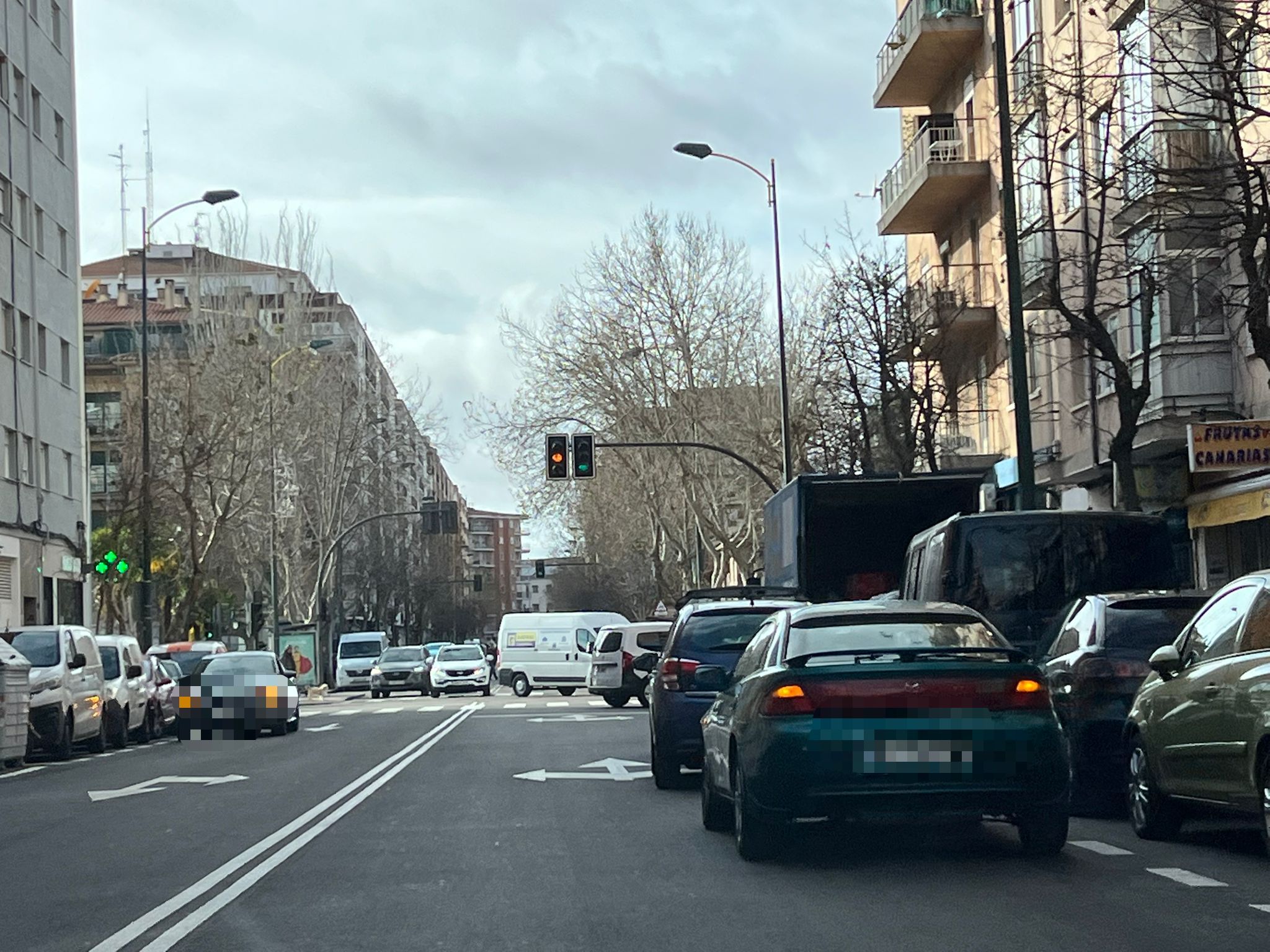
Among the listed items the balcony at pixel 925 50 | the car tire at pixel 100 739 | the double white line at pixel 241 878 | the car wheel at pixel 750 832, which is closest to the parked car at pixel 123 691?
the car tire at pixel 100 739

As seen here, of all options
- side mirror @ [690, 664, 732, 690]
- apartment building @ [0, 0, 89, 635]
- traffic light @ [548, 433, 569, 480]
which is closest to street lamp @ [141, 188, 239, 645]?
apartment building @ [0, 0, 89, 635]

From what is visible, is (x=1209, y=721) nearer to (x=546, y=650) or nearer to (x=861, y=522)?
(x=861, y=522)

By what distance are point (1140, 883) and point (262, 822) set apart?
6739 mm

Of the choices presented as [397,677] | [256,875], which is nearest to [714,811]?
[256,875]

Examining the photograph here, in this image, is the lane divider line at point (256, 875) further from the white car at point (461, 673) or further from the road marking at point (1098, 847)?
the white car at point (461, 673)

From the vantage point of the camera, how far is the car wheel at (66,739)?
23266mm

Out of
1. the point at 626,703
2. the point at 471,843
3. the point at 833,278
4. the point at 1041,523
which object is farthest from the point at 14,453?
the point at 471,843

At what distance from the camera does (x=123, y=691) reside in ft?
88.1

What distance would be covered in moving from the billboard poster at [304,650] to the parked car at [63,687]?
32.5 m

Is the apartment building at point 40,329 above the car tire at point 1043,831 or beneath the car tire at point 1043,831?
above

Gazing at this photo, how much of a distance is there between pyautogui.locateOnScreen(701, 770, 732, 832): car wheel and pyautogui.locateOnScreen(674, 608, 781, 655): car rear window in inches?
133

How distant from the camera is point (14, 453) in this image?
42062 mm

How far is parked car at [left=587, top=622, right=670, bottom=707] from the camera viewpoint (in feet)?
121

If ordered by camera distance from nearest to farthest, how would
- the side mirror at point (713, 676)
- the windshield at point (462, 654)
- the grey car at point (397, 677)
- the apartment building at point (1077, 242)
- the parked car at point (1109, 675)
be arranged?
the side mirror at point (713, 676) → the parked car at point (1109, 675) → the apartment building at point (1077, 242) → the windshield at point (462, 654) → the grey car at point (397, 677)
